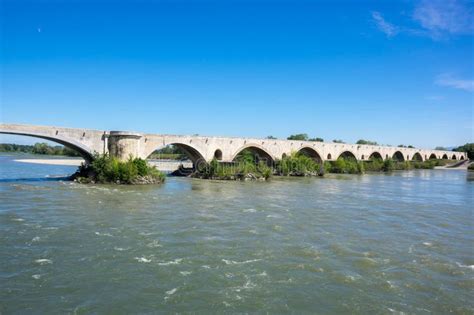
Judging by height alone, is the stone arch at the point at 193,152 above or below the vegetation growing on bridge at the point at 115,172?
above

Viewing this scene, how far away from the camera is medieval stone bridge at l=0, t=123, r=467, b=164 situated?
2908cm

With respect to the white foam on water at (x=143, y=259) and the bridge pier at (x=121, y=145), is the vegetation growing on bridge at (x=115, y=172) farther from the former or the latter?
the white foam on water at (x=143, y=259)

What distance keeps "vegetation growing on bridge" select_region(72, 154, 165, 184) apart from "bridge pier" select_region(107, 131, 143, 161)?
0.65 metres

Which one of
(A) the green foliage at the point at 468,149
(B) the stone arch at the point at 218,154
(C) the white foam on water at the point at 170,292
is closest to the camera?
(C) the white foam on water at the point at 170,292

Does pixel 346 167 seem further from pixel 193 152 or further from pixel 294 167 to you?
pixel 193 152

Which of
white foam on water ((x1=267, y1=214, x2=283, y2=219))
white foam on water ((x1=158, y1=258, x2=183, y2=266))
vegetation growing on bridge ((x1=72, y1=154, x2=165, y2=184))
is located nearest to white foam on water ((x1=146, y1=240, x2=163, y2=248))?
white foam on water ((x1=158, y1=258, x2=183, y2=266))

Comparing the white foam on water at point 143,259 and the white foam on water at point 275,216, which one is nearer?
the white foam on water at point 143,259

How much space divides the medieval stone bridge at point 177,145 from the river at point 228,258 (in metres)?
8.92

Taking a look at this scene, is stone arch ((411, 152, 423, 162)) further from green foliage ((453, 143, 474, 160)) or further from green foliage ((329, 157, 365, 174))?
green foliage ((329, 157, 365, 174))

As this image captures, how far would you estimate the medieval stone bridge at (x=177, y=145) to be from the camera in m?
29.1

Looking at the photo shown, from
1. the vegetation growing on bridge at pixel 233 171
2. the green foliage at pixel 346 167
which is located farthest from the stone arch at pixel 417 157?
the vegetation growing on bridge at pixel 233 171

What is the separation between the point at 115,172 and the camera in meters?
29.9

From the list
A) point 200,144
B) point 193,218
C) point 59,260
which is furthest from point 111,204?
point 200,144

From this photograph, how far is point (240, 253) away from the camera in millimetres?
11891
